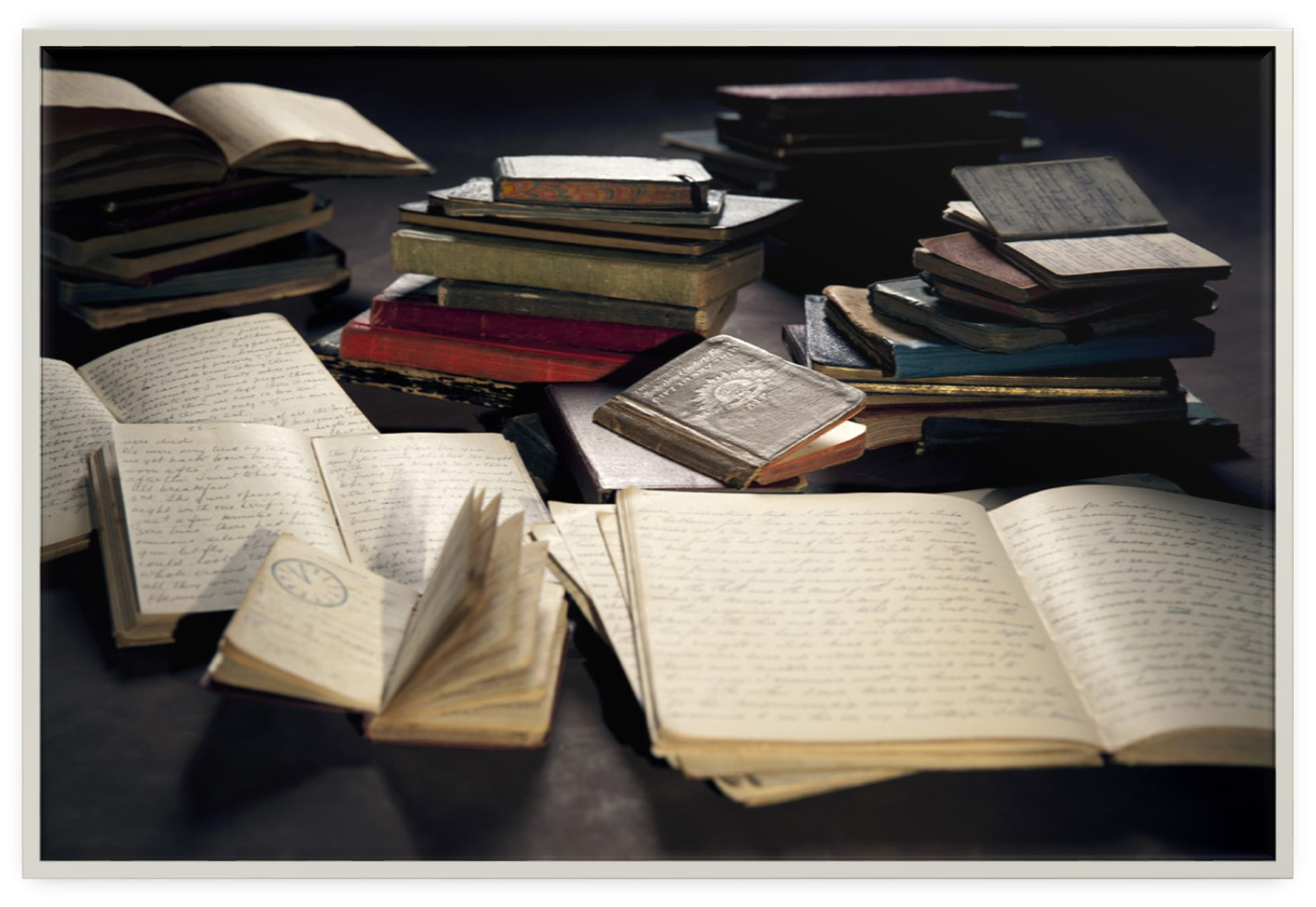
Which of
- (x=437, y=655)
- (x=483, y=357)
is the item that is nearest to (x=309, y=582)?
(x=437, y=655)

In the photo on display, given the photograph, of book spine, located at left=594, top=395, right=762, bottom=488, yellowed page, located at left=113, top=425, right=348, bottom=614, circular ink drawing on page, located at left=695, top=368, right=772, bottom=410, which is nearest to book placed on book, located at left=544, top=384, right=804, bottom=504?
book spine, located at left=594, top=395, right=762, bottom=488

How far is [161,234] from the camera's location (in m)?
2.39

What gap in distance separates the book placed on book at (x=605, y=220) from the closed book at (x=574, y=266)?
0.03m

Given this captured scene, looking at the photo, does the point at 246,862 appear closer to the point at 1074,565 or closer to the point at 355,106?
the point at 1074,565

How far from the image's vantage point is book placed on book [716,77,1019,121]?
308 cm

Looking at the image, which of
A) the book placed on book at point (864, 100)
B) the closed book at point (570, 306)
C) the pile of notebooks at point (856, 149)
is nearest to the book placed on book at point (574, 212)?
the closed book at point (570, 306)

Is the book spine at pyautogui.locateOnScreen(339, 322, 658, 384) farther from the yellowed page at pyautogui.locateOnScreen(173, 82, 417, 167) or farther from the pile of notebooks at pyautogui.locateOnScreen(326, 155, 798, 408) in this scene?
the yellowed page at pyautogui.locateOnScreen(173, 82, 417, 167)

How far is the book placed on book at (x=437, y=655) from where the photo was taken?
46.6 inches

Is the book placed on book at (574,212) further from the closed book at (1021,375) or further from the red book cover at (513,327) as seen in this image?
the closed book at (1021,375)

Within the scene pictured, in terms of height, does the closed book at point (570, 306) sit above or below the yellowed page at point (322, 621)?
above

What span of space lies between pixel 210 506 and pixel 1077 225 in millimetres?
1346

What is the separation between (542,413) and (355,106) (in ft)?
8.24

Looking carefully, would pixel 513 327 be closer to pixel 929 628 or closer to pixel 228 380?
pixel 228 380

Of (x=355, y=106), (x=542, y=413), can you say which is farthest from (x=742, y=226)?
(x=355, y=106)
